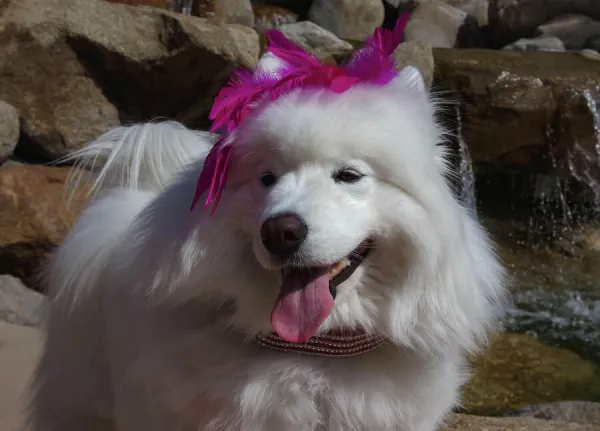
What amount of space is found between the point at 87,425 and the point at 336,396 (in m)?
0.92

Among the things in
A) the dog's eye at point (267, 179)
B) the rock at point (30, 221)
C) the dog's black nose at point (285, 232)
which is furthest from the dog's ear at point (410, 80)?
the rock at point (30, 221)

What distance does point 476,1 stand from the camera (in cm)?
1178

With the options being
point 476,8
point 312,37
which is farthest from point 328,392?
point 476,8

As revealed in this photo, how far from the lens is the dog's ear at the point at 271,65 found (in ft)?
6.04

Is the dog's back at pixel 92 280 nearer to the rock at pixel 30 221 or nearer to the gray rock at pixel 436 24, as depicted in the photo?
the rock at pixel 30 221

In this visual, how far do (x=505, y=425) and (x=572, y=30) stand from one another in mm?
8414

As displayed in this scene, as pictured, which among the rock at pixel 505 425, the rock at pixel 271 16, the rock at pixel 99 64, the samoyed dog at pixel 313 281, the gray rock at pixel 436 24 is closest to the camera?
the samoyed dog at pixel 313 281

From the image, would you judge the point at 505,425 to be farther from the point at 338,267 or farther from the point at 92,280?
the point at 92,280

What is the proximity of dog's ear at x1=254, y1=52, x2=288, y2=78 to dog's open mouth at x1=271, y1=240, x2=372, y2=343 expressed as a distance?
52 cm

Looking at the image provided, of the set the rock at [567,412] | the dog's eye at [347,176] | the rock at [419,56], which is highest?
the dog's eye at [347,176]

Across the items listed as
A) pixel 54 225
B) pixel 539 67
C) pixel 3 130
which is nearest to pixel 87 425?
pixel 54 225

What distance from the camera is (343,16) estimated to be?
35.7ft

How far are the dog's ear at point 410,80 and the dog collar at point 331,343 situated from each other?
2.21ft

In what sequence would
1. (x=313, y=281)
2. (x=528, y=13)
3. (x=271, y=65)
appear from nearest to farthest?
(x=313, y=281) < (x=271, y=65) < (x=528, y=13)
